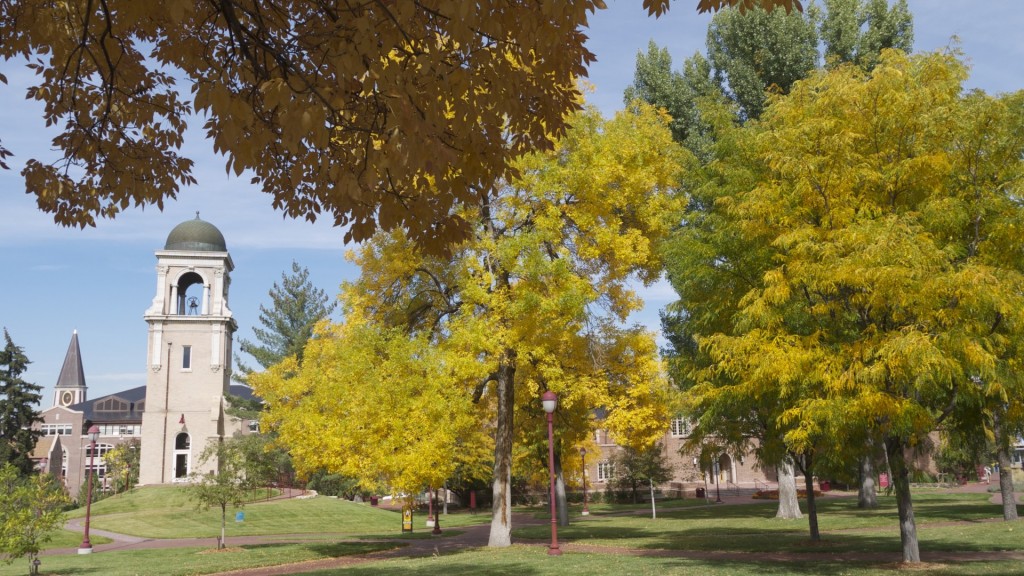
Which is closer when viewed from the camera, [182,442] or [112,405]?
[182,442]

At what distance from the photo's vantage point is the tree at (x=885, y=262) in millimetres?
12703

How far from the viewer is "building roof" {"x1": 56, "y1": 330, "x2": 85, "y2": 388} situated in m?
118

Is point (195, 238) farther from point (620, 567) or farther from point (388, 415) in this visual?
point (620, 567)

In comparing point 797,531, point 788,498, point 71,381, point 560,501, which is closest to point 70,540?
point 560,501

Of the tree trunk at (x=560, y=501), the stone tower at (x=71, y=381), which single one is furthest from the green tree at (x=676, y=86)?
the stone tower at (x=71, y=381)

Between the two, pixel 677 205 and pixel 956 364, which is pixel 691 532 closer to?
pixel 677 205

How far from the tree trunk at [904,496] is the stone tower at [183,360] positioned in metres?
55.4

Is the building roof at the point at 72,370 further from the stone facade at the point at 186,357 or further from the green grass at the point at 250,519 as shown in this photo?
the green grass at the point at 250,519

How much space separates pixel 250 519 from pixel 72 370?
312 ft

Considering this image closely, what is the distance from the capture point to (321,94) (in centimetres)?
584

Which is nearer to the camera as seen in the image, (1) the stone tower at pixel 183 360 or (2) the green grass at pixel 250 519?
(2) the green grass at pixel 250 519

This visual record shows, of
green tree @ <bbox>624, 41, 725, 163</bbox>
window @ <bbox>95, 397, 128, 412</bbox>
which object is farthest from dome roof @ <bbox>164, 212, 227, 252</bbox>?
window @ <bbox>95, 397, 128, 412</bbox>

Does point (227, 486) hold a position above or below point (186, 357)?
below

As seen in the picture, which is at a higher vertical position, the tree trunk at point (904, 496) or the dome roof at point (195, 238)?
the dome roof at point (195, 238)
